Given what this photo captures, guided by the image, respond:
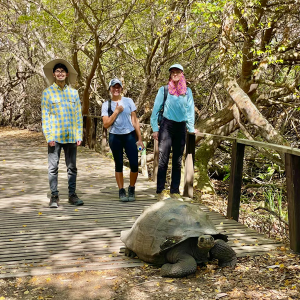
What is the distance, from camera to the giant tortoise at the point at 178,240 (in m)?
3.69

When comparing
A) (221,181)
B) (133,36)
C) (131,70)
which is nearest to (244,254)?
(221,181)

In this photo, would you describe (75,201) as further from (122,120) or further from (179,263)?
(179,263)

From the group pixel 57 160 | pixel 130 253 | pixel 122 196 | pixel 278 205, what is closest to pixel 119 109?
pixel 57 160

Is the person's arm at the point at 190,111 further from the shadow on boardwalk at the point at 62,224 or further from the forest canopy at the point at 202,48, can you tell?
the forest canopy at the point at 202,48

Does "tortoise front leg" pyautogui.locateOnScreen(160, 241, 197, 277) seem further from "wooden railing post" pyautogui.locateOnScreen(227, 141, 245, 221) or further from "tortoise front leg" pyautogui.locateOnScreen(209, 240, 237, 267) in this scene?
"wooden railing post" pyautogui.locateOnScreen(227, 141, 245, 221)

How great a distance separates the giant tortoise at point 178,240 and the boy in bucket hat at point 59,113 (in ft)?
7.05

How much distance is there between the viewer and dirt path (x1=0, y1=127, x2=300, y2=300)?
3357mm

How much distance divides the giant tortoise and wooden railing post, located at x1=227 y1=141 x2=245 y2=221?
5.47 feet

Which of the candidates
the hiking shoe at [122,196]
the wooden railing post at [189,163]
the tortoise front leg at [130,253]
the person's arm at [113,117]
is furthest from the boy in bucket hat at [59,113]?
the tortoise front leg at [130,253]

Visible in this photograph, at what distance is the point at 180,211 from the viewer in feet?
13.0

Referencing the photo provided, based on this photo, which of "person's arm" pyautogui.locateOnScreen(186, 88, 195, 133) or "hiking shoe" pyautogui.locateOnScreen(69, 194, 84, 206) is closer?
"person's arm" pyautogui.locateOnScreen(186, 88, 195, 133)

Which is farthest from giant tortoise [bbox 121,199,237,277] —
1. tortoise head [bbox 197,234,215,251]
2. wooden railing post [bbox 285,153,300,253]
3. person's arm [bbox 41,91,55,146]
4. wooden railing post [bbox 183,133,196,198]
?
wooden railing post [bbox 183,133,196,198]

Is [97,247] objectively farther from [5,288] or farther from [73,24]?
[73,24]

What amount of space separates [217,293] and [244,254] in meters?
0.92
